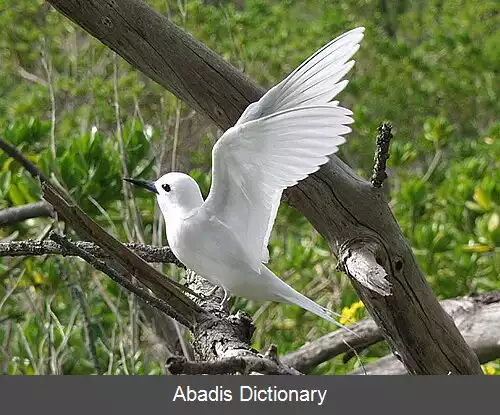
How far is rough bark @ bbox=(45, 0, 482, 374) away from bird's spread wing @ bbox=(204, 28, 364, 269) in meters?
0.12

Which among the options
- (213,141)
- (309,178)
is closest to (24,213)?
(309,178)

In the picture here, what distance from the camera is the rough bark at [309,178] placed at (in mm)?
619

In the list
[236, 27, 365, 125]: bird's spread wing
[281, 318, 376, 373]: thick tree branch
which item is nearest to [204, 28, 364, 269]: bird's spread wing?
[236, 27, 365, 125]: bird's spread wing

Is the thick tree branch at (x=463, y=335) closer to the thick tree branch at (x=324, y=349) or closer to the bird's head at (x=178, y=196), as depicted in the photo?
the thick tree branch at (x=324, y=349)

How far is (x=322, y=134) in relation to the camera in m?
0.47

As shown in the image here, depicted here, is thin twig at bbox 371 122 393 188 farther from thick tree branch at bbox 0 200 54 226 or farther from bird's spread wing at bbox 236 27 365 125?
thick tree branch at bbox 0 200 54 226

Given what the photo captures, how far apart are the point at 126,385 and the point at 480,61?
6.20ft

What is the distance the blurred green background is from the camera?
3.39ft

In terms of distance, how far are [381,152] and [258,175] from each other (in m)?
0.10

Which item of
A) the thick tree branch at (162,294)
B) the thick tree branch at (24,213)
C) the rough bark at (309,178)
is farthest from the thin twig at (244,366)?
the thick tree branch at (24,213)

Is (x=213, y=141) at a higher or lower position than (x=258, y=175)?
higher

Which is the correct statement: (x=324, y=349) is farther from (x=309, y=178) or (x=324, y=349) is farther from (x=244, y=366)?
(x=244, y=366)

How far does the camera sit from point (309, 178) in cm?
64

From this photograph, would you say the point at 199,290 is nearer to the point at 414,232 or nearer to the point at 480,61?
the point at 414,232
